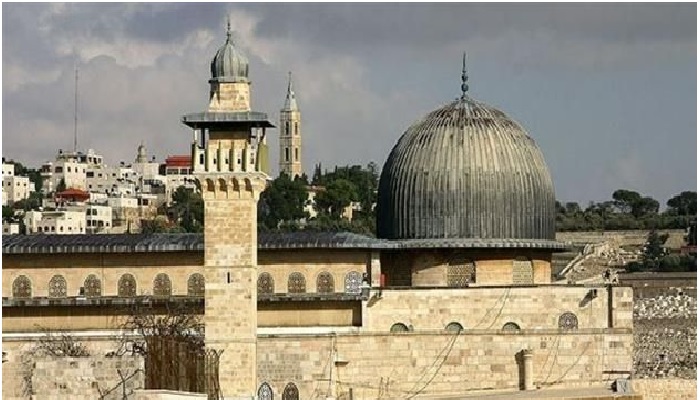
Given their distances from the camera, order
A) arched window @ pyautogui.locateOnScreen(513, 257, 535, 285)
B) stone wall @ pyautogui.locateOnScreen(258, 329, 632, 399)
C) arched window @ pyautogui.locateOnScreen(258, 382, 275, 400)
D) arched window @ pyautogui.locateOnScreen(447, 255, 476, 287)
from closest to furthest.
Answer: arched window @ pyautogui.locateOnScreen(258, 382, 275, 400) < stone wall @ pyautogui.locateOnScreen(258, 329, 632, 399) < arched window @ pyautogui.locateOnScreen(447, 255, 476, 287) < arched window @ pyautogui.locateOnScreen(513, 257, 535, 285)

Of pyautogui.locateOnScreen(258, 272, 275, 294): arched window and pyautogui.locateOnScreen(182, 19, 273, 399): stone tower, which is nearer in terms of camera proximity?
pyautogui.locateOnScreen(182, 19, 273, 399): stone tower

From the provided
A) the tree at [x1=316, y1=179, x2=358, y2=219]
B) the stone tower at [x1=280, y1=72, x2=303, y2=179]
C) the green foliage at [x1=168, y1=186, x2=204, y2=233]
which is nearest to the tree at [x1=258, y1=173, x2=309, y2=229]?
the tree at [x1=316, y1=179, x2=358, y2=219]

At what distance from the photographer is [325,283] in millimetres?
42281

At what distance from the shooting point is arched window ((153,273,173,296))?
42.2 meters

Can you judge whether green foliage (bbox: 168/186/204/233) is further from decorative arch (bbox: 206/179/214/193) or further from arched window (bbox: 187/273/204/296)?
decorative arch (bbox: 206/179/214/193)

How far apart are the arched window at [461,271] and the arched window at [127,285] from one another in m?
5.42

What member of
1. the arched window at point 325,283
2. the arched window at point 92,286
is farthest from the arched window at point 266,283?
the arched window at point 92,286

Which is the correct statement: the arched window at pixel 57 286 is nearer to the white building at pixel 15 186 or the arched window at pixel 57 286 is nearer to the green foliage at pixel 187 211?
the green foliage at pixel 187 211

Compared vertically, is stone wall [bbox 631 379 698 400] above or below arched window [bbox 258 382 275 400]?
above

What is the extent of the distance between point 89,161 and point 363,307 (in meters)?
125

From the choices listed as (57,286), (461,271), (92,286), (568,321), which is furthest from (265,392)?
(568,321)

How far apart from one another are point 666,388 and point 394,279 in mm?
7878

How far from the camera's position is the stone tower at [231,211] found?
36406mm

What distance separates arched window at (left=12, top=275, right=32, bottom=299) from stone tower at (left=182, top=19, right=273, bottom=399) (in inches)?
255
